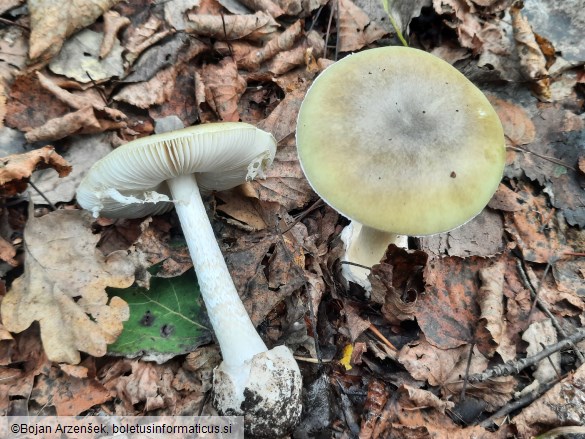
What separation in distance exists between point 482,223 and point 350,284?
131cm

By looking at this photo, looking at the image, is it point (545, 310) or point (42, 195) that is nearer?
point (42, 195)

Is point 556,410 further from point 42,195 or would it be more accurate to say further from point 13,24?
point 13,24

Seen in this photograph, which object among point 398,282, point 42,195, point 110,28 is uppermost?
point 110,28

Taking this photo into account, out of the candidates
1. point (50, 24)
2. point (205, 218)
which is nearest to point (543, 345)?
point (205, 218)

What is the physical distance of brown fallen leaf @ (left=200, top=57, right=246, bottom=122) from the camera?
3.84 m

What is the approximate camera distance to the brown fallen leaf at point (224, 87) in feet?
12.6

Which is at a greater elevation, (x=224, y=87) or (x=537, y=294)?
(x=224, y=87)

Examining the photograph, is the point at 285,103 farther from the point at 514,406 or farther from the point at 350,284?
the point at 514,406

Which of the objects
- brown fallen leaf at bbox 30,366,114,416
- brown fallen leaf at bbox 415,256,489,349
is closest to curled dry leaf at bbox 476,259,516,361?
brown fallen leaf at bbox 415,256,489,349

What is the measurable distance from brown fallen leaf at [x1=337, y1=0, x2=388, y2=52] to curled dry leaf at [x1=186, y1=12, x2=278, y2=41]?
27.3 inches

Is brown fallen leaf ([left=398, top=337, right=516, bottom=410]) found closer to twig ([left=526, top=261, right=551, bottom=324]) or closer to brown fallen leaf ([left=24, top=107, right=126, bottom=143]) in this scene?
twig ([left=526, top=261, right=551, bottom=324])

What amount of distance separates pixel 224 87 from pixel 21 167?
180cm

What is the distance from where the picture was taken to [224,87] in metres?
3.90

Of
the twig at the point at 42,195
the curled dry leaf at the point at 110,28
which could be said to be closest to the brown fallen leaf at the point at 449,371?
the twig at the point at 42,195
